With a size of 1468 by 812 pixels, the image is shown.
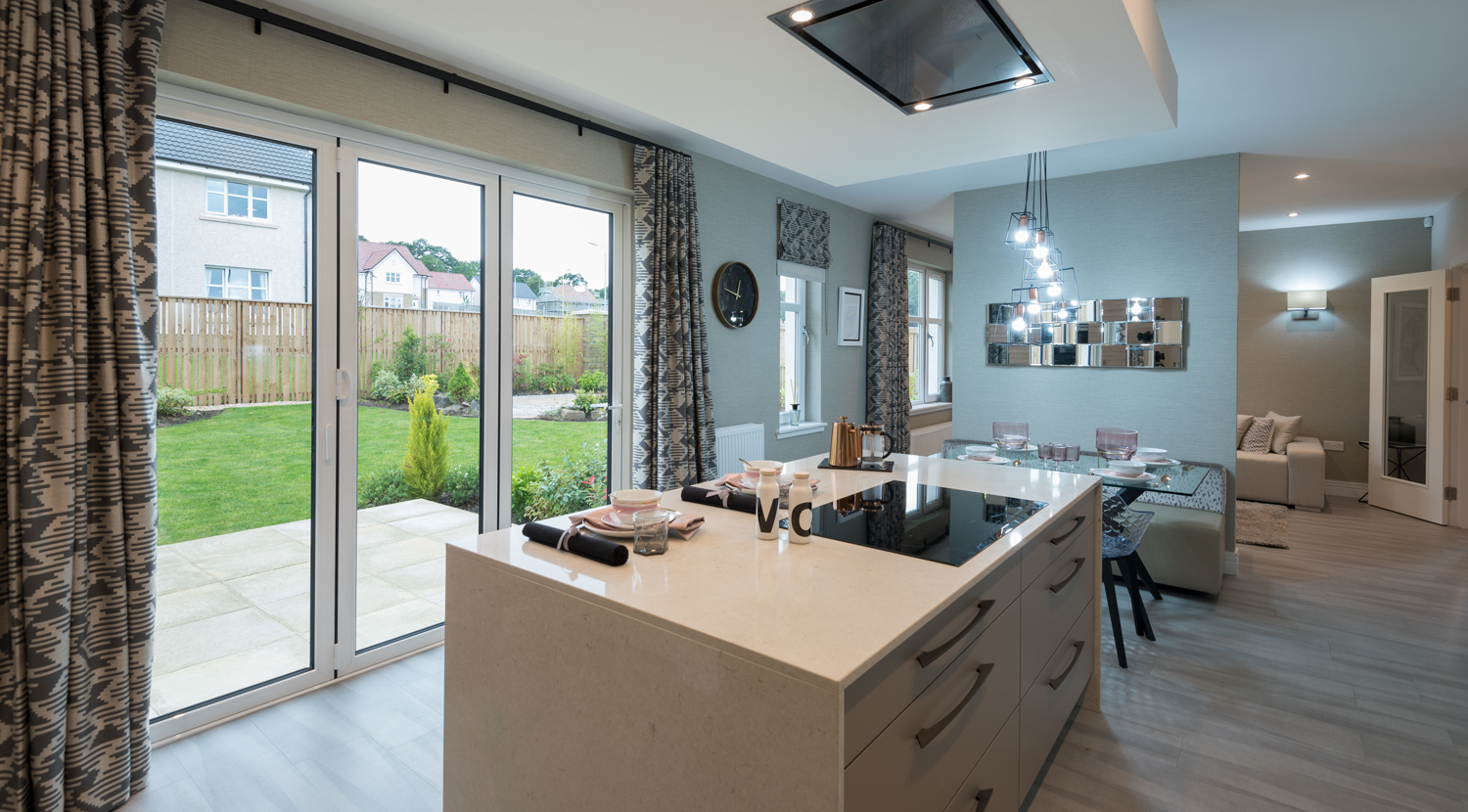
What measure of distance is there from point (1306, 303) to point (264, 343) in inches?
326

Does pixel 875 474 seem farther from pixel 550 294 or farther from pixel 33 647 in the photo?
pixel 33 647

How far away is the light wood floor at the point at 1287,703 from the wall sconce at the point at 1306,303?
3.24 m

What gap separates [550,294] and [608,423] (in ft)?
2.67

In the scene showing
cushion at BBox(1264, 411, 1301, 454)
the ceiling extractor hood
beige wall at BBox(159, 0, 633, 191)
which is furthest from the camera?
cushion at BBox(1264, 411, 1301, 454)

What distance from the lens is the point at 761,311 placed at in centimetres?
470

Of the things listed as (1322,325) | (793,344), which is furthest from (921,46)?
(1322,325)

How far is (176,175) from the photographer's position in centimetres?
227

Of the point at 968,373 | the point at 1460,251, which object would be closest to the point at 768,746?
the point at 968,373

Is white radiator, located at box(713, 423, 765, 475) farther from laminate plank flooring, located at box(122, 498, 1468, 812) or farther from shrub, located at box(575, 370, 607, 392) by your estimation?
laminate plank flooring, located at box(122, 498, 1468, 812)

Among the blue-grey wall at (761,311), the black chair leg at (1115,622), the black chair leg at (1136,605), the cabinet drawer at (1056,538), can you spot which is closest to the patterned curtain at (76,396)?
the cabinet drawer at (1056,538)

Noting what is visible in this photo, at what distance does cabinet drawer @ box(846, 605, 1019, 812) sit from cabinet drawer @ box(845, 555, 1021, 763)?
0.02 metres

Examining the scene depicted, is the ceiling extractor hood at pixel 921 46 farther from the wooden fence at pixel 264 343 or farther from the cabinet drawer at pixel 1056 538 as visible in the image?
the wooden fence at pixel 264 343

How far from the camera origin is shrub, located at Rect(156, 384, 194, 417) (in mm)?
2279

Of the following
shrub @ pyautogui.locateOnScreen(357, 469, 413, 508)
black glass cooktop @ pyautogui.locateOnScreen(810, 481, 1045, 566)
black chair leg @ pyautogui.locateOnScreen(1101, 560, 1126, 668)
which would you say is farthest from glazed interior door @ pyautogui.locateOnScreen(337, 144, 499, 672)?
black chair leg @ pyautogui.locateOnScreen(1101, 560, 1126, 668)
